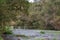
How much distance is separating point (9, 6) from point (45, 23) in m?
3.48

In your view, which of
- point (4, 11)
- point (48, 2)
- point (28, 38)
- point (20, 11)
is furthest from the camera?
point (48, 2)

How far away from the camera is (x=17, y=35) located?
5.54 m

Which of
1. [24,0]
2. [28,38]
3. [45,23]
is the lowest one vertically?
[28,38]

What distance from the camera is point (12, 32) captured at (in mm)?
5492

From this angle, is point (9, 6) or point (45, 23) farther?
point (45, 23)

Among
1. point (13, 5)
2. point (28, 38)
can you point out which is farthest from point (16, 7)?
point (28, 38)

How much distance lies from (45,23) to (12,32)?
2.28 m

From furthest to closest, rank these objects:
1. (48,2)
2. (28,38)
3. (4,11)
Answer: (48,2)
(28,38)
(4,11)

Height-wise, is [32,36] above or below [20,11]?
below

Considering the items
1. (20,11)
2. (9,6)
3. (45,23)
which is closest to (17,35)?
(20,11)

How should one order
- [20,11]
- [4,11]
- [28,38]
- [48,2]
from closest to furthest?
[4,11] → [20,11] → [28,38] → [48,2]

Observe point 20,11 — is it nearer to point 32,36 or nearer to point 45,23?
point 32,36

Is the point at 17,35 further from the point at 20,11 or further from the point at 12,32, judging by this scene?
the point at 20,11

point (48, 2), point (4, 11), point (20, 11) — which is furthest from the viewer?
point (48, 2)
